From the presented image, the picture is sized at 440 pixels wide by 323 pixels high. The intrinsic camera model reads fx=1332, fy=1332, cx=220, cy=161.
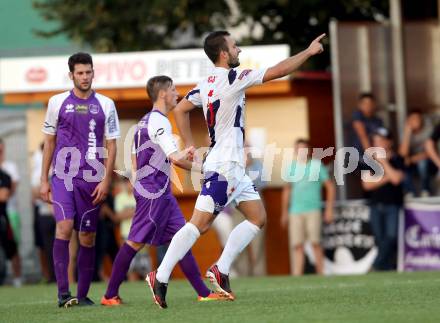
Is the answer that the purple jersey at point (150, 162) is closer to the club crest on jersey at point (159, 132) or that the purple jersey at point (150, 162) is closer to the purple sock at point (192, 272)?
the club crest on jersey at point (159, 132)

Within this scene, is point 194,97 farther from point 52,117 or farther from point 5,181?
point 5,181

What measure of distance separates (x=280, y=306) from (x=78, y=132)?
8.01 feet

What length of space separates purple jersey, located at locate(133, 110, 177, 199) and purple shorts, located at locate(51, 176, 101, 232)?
1.41 feet

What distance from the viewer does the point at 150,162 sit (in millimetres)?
11836

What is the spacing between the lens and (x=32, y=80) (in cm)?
2200

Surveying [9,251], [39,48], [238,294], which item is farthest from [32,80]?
[238,294]

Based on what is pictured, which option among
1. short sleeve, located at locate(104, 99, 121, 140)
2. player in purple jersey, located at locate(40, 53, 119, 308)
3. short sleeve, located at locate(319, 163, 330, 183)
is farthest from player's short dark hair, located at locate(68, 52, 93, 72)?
short sleeve, located at locate(319, 163, 330, 183)

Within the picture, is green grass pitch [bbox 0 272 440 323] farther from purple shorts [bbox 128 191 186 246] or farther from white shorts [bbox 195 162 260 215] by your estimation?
white shorts [bbox 195 162 260 215]

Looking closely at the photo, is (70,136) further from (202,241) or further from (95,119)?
(202,241)

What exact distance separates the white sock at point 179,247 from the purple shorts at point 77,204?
1216mm

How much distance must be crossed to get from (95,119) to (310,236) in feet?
27.8

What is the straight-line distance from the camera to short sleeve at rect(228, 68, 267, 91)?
422 inches

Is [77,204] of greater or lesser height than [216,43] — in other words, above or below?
below

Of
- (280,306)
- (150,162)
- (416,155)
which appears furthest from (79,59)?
(416,155)
